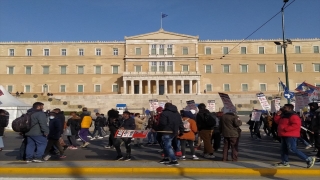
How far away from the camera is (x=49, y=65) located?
6078 cm

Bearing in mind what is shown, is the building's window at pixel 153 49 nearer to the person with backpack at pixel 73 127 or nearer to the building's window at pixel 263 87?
the building's window at pixel 263 87

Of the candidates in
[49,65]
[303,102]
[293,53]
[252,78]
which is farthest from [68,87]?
[303,102]

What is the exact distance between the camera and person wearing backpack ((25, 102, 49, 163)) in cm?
861

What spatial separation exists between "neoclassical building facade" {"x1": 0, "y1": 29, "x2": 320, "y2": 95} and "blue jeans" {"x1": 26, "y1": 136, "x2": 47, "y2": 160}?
51027 millimetres

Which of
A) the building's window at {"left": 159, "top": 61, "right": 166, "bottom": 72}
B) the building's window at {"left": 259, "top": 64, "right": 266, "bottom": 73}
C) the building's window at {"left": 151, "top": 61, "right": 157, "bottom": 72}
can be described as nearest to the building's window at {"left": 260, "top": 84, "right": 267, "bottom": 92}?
the building's window at {"left": 259, "top": 64, "right": 266, "bottom": 73}

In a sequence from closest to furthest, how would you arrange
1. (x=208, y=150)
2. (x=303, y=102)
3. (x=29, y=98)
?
(x=208, y=150), (x=303, y=102), (x=29, y=98)

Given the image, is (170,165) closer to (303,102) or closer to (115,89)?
(303,102)

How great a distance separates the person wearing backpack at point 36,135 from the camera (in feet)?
28.2

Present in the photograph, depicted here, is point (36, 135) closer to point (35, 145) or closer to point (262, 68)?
point (35, 145)

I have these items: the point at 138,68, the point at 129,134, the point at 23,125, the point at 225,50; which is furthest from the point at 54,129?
the point at 225,50

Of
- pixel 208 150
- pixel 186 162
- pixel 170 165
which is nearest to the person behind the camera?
pixel 170 165

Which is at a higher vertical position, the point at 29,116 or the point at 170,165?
the point at 29,116

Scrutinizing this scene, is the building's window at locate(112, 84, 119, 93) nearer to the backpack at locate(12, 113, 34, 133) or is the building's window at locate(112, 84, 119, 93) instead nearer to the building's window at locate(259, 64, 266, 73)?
the building's window at locate(259, 64, 266, 73)

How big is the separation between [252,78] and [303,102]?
48422mm
